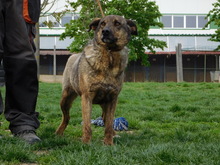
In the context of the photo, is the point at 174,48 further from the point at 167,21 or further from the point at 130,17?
the point at 130,17

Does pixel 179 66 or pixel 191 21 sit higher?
pixel 191 21

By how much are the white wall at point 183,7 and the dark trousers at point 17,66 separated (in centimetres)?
4105

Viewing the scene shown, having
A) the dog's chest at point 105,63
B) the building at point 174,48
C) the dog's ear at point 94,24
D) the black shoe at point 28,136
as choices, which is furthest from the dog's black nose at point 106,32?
the building at point 174,48

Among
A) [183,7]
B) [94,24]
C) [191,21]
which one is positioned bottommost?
[94,24]

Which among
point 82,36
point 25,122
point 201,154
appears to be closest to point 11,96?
point 25,122

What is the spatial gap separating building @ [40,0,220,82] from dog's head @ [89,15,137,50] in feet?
103

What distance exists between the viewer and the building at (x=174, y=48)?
3878 centimetres

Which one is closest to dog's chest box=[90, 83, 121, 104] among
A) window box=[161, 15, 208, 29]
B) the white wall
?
window box=[161, 15, 208, 29]

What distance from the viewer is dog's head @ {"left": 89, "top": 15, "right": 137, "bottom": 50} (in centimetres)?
501

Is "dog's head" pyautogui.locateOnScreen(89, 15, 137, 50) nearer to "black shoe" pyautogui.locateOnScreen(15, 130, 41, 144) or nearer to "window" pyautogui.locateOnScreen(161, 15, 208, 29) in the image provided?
"black shoe" pyautogui.locateOnScreen(15, 130, 41, 144)

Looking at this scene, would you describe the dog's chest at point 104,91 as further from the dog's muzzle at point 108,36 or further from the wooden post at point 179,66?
the wooden post at point 179,66

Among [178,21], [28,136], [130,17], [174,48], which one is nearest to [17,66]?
[28,136]

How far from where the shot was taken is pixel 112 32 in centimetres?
502

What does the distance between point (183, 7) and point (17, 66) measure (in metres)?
41.8
